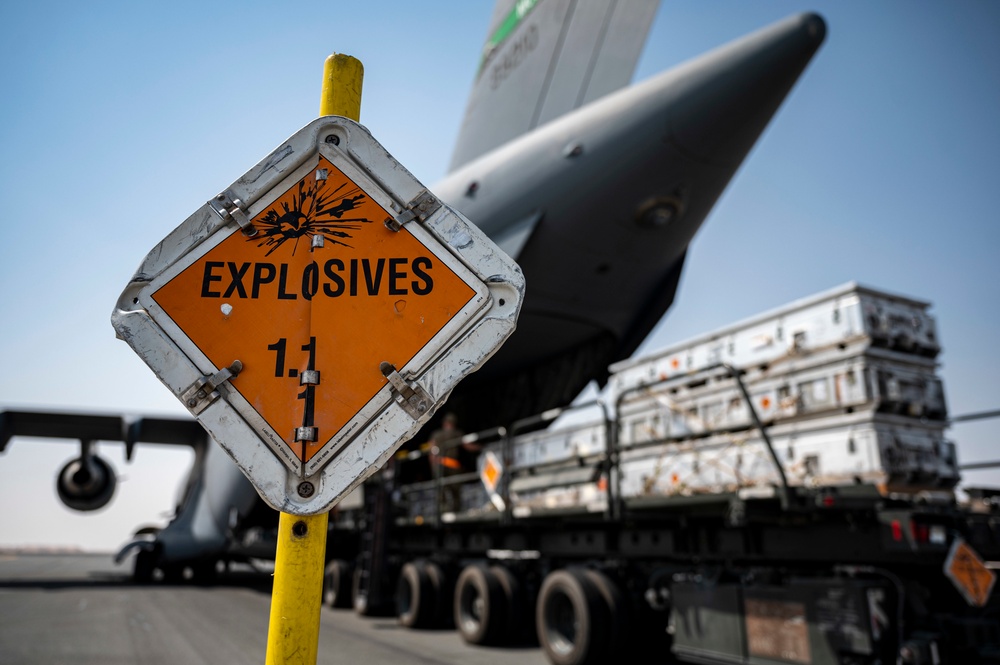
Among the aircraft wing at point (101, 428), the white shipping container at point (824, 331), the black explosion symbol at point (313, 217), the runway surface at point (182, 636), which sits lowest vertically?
the runway surface at point (182, 636)

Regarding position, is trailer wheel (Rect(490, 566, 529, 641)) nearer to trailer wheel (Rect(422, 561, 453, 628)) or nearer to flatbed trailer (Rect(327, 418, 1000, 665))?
flatbed trailer (Rect(327, 418, 1000, 665))

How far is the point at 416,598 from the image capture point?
31.3ft

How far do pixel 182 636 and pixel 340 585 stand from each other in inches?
148

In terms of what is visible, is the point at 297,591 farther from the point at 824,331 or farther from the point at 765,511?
the point at 824,331

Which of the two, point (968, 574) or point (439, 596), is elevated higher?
point (968, 574)

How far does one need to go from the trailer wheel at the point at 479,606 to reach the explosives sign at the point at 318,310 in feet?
23.1

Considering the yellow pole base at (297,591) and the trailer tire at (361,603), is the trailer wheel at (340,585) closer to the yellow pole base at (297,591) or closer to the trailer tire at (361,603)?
the trailer tire at (361,603)

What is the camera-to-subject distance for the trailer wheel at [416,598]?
9.49 m

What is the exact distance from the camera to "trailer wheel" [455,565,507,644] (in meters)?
8.16

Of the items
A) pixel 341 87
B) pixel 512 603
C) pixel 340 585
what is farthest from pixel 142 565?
pixel 341 87

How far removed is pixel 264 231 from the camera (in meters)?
1.93

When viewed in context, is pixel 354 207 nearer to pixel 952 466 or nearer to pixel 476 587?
pixel 952 466

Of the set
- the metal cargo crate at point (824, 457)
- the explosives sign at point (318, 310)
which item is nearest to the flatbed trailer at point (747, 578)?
the metal cargo crate at point (824, 457)

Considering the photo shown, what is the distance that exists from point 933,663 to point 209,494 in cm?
1557
